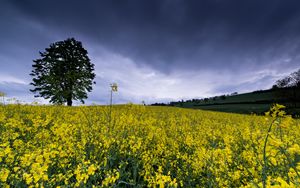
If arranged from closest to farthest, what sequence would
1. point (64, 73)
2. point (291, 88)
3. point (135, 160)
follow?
point (135, 160) → point (64, 73) → point (291, 88)

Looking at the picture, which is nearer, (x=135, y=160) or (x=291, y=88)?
(x=135, y=160)

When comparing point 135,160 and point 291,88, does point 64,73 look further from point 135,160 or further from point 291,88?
point 291,88

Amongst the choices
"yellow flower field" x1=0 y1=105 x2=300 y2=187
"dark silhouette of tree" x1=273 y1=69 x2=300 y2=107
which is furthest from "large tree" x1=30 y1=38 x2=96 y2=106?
"dark silhouette of tree" x1=273 y1=69 x2=300 y2=107

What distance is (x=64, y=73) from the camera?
96.3 feet

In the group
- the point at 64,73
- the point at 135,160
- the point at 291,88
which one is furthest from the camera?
the point at 291,88

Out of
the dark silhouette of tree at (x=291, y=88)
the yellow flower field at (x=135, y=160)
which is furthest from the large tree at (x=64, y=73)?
the dark silhouette of tree at (x=291, y=88)

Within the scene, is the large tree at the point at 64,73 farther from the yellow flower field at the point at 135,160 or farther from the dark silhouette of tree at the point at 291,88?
the dark silhouette of tree at the point at 291,88

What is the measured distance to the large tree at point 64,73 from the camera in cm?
2831

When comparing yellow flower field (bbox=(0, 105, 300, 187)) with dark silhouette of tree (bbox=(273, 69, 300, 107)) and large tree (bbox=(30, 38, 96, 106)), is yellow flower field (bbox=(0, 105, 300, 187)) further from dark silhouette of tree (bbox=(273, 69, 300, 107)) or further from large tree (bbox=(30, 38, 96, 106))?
dark silhouette of tree (bbox=(273, 69, 300, 107))

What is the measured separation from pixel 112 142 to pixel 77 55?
1166 inches

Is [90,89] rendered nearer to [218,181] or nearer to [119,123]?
[119,123]

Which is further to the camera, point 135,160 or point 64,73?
point 64,73

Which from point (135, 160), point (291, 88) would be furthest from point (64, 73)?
point (291, 88)

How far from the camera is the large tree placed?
92.9 feet
